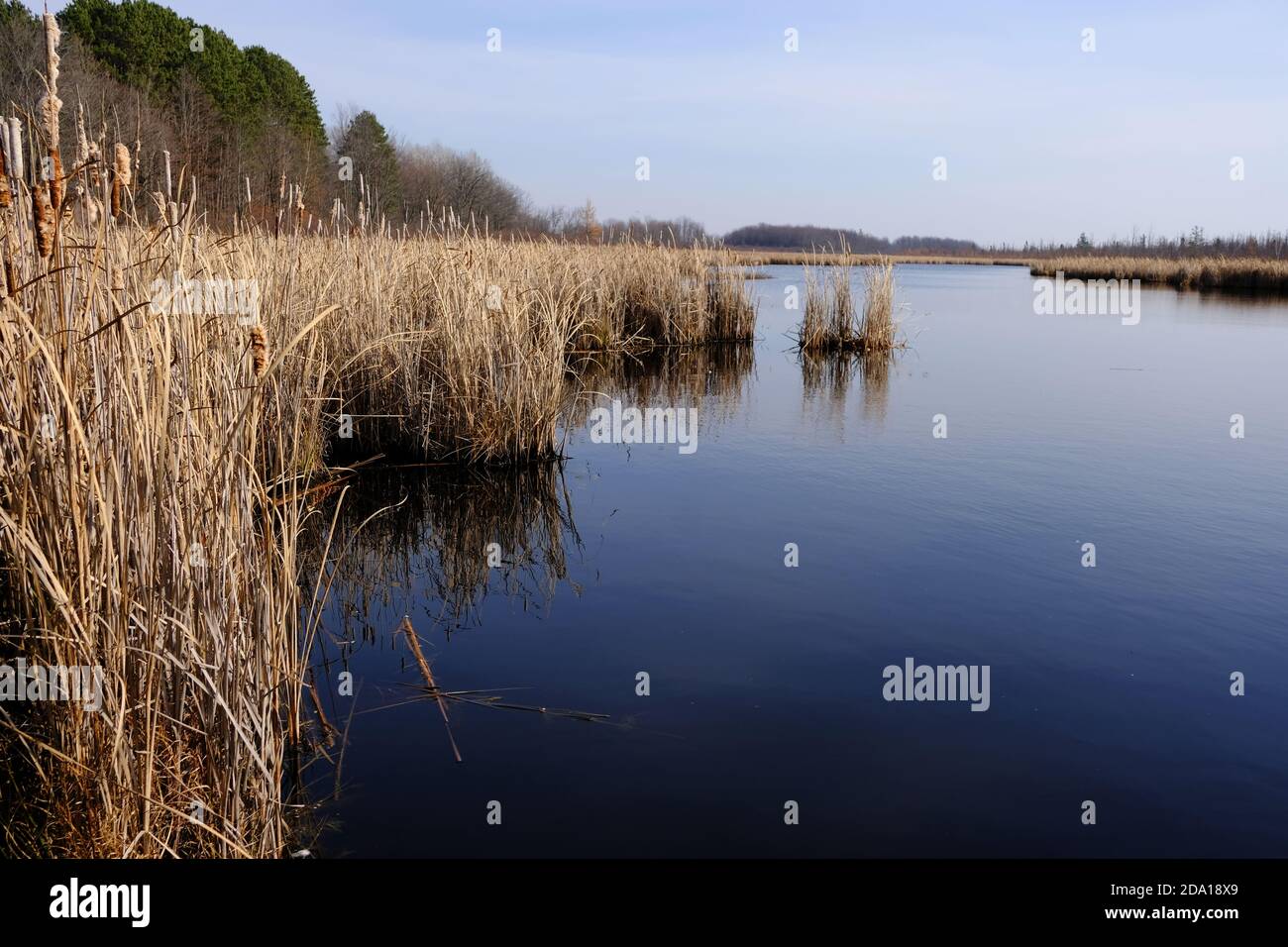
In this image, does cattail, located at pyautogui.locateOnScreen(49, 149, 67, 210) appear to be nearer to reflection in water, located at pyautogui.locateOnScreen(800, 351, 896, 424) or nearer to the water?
the water

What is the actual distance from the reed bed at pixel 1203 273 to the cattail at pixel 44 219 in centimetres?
2775

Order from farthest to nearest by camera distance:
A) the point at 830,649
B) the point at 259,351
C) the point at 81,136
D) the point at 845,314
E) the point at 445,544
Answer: the point at 845,314 < the point at 445,544 < the point at 830,649 < the point at 81,136 < the point at 259,351

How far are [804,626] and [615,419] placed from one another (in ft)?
14.3

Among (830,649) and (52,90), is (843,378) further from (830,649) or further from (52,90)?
(52,90)

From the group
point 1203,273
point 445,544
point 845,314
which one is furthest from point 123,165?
point 1203,273

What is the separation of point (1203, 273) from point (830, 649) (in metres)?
28.2

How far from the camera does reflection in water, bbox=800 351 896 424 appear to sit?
811 cm

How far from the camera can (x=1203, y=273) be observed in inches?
1041

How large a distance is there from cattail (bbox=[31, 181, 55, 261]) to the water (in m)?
1.39

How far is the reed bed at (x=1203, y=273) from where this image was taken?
24469 mm

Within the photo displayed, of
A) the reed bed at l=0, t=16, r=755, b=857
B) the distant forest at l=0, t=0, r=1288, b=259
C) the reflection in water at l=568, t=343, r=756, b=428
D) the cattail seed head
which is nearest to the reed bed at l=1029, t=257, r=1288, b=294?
the distant forest at l=0, t=0, r=1288, b=259
